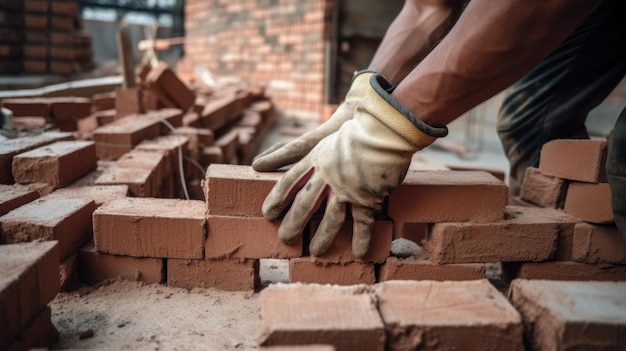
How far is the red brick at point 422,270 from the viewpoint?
2188 millimetres

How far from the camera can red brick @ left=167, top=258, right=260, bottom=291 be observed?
2.19 m

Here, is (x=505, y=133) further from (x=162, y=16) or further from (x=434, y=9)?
(x=162, y=16)

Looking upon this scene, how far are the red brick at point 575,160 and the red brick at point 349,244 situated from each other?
0.95m

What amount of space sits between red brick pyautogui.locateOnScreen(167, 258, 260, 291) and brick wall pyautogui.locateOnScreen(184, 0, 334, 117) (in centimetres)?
686

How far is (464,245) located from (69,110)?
13.1ft

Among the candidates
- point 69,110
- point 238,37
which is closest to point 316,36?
point 238,37

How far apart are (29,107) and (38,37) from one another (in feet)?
19.4

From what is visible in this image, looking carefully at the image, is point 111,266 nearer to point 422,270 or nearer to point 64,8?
point 422,270

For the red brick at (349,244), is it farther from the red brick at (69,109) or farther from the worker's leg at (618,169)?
the red brick at (69,109)

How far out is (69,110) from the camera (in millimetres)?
4719

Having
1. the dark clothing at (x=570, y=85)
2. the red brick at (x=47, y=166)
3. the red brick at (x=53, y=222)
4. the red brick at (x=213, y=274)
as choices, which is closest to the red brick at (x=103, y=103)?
the red brick at (x=47, y=166)

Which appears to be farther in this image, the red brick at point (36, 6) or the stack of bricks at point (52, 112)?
the red brick at point (36, 6)

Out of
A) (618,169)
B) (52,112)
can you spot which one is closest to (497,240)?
(618,169)

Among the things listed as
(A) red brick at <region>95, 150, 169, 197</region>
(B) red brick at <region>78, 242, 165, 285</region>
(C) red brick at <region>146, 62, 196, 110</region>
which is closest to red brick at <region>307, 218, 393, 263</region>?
(B) red brick at <region>78, 242, 165, 285</region>
